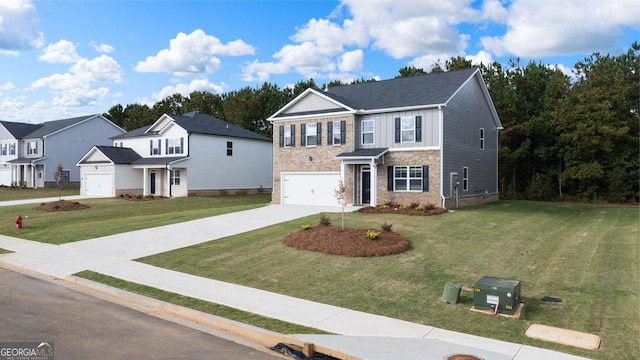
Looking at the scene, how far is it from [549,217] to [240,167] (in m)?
27.1

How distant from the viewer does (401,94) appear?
2559 centimetres

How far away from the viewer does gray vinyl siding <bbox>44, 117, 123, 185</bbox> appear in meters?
49.2

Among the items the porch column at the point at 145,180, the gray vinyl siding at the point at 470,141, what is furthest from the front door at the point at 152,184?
the gray vinyl siding at the point at 470,141

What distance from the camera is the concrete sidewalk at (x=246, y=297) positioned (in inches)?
249

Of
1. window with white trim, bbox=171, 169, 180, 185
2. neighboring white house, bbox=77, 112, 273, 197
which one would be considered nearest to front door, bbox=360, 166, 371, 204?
neighboring white house, bbox=77, 112, 273, 197

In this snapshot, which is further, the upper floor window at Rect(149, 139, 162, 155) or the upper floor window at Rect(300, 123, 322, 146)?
the upper floor window at Rect(149, 139, 162, 155)

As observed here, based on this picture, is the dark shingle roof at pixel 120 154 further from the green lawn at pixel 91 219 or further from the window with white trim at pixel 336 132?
the window with white trim at pixel 336 132

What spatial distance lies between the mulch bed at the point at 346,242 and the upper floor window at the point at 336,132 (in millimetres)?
11812

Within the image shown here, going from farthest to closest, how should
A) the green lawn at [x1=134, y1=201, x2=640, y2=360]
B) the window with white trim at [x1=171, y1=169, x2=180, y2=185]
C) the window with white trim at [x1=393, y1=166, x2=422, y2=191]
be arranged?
the window with white trim at [x1=171, y1=169, x2=180, y2=185] < the window with white trim at [x1=393, y1=166, x2=422, y2=191] < the green lawn at [x1=134, y1=201, x2=640, y2=360]

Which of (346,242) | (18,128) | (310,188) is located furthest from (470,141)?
(18,128)

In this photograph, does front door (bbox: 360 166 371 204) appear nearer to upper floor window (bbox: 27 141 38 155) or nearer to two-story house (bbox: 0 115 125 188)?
two-story house (bbox: 0 115 125 188)

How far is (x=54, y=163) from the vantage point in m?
49.6

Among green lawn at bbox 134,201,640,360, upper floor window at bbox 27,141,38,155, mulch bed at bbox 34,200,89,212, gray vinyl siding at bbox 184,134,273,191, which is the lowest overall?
green lawn at bbox 134,201,640,360

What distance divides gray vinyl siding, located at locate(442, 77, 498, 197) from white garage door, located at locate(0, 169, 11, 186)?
177 feet
